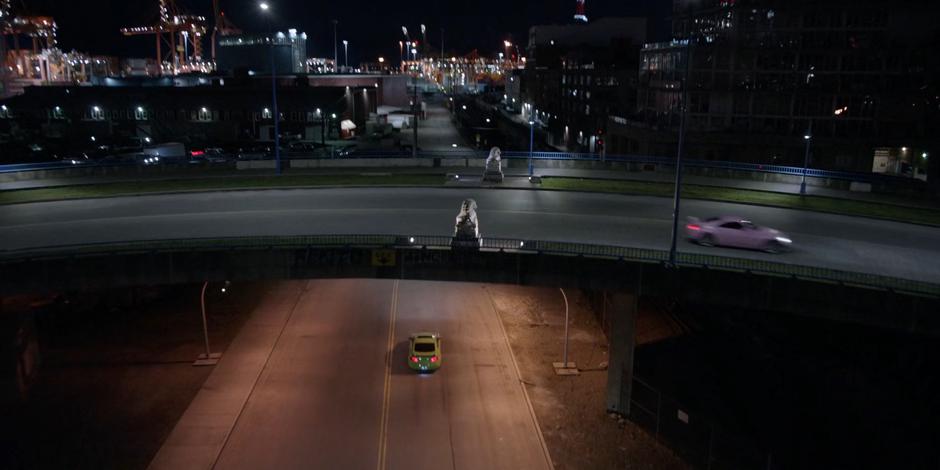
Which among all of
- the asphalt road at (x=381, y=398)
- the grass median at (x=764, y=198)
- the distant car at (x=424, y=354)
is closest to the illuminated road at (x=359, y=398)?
the asphalt road at (x=381, y=398)

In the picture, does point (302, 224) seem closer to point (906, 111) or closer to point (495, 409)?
point (495, 409)

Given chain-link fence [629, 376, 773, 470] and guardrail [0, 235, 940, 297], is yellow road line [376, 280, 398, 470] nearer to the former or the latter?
guardrail [0, 235, 940, 297]

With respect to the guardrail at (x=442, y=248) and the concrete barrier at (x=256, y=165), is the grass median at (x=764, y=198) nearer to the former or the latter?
the guardrail at (x=442, y=248)

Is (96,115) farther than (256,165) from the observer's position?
Yes

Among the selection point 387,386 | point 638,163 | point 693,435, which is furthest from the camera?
point 638,163

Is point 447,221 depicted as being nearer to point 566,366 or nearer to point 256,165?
point 566,366

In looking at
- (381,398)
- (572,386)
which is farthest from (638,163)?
(381,398)

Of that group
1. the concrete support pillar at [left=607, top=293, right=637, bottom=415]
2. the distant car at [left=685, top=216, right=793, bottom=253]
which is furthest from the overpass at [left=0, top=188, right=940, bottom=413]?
the distant car at [left=685, top=216, right=793, bottom=253]
